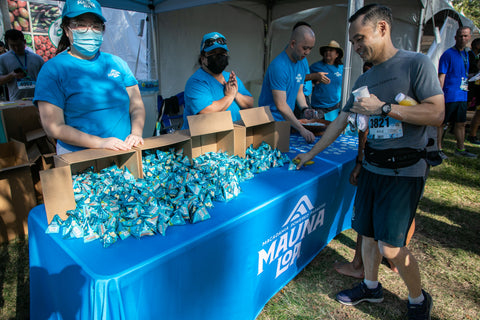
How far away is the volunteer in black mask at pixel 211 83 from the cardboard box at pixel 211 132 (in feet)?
0.97

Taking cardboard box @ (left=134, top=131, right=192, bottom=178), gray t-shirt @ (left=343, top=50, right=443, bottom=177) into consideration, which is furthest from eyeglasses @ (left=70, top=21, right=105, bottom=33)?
gray t-shirt @ (left=343, top=50, right=443, bottom=177)

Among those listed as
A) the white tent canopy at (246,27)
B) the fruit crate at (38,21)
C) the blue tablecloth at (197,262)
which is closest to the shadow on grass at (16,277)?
the blue tablecloth at (197,262)

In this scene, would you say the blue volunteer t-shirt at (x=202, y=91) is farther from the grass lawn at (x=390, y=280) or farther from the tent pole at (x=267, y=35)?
the tent pole at (x=267, y=35)

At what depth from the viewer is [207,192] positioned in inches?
55.7

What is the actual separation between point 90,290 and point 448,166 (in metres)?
5.16

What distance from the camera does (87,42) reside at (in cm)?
159

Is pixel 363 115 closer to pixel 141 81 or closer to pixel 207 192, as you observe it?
pixel 207 192

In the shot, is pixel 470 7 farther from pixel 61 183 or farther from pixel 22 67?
pixel 61 183

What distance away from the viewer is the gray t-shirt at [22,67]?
4074 millimetres

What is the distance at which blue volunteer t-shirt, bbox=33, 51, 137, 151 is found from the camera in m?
1.53

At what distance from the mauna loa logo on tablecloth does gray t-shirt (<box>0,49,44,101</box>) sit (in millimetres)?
4321

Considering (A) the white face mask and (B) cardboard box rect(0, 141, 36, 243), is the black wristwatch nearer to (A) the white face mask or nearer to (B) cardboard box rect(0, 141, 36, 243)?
(A) the white face mask

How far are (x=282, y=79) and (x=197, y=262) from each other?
1.75 m

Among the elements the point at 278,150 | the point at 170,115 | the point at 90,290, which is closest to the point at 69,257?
the point at 90,290
